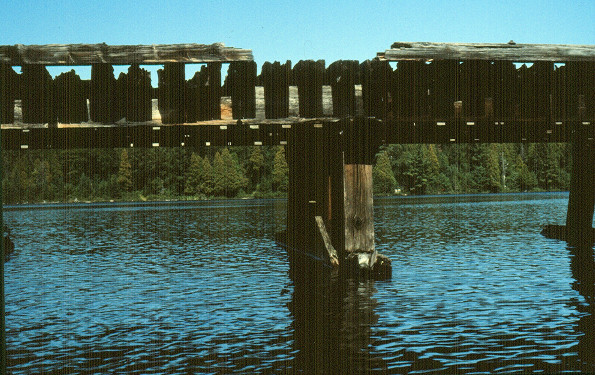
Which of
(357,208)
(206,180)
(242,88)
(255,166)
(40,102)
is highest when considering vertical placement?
(255,166)

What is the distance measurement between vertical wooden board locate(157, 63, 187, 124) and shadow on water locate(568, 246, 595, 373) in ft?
31.0

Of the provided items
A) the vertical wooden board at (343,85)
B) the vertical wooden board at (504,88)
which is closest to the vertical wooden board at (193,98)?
the vertical wooden board at (343,85)

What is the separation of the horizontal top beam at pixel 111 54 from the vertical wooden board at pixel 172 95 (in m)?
0.52

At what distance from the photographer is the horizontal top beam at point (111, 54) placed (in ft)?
51.1

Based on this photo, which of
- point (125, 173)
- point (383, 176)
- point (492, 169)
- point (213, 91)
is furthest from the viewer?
point (492, 169)

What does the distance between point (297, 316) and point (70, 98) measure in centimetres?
701

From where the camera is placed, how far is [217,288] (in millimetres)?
20766

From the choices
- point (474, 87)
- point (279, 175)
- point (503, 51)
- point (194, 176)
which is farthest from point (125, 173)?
point (503, 51)

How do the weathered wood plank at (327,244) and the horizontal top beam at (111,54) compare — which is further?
the weathered wood plank at (327,244)

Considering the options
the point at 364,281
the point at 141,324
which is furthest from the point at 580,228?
the point at 141,324

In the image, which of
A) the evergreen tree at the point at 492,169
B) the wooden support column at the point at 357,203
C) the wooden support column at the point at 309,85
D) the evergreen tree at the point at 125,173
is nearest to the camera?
the wooden support column at the point at 309,85

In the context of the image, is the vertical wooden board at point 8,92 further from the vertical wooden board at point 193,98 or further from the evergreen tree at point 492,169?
the evergreen tree at point 492,169

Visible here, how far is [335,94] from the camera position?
17.1 meters

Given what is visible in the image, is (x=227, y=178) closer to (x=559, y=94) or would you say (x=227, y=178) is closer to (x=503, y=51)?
(x=559, y=94)
